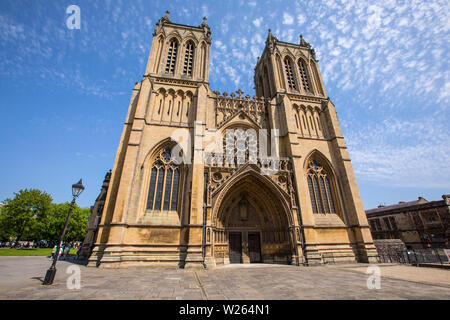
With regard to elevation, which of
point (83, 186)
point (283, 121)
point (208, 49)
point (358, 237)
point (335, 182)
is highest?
point (208, 49)

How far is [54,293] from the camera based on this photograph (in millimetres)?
5043

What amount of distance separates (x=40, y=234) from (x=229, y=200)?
144 ft

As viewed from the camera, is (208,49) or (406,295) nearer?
(406,295)

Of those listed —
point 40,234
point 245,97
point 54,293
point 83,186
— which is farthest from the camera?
point 40,234

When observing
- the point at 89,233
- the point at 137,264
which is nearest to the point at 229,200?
the point at 137,264

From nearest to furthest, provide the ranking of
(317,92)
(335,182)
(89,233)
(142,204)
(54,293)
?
(54,293), (142,204), (335,182), (89,233), (317,92)

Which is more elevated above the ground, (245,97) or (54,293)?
(245,97)

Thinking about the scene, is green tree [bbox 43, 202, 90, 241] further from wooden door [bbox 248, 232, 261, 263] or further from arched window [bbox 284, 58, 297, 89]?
arched window [bbox 284, 58, 297, 89]

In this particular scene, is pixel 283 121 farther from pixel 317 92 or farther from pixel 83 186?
pixel 83 186

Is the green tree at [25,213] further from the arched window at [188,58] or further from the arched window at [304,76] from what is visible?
the arched window at [304,76]

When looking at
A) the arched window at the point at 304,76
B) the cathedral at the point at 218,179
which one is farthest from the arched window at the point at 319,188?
the arched window at the point at 304,76

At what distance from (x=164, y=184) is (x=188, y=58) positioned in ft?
46.2

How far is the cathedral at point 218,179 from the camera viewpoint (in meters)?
12.9

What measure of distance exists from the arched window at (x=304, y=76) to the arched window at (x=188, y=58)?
529 inches
